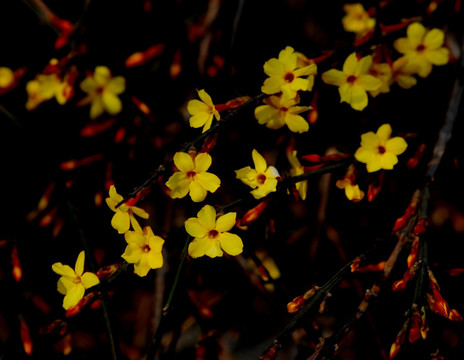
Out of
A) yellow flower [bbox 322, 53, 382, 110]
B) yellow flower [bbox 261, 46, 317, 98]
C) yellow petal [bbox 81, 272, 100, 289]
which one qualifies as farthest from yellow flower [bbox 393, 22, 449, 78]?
yellow petal [bbox 81, 272, 100, 289]

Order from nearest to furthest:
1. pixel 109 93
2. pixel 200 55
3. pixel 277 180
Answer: pixel 277 180 → pixel 109 93 → pixel 200 55

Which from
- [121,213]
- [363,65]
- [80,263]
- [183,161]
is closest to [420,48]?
[363,65]

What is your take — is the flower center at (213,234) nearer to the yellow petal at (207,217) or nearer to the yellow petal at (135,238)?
the yellow petal at (207,217)

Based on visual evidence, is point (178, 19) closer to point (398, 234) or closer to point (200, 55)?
point (200, 55)

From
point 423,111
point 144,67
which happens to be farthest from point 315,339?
point 144,67

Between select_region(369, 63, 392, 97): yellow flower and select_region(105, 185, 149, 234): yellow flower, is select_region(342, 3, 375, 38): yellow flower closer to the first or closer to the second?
select_region(369, 63, 392, 97): yellow flower

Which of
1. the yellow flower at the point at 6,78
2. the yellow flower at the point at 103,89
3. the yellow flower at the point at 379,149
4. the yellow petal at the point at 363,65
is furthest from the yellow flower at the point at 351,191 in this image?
the yellow flower at the point at 6,78

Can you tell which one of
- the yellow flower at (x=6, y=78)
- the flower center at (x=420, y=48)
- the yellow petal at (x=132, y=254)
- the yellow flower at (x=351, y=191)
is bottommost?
the yellow flower at (x=351, y=191)
